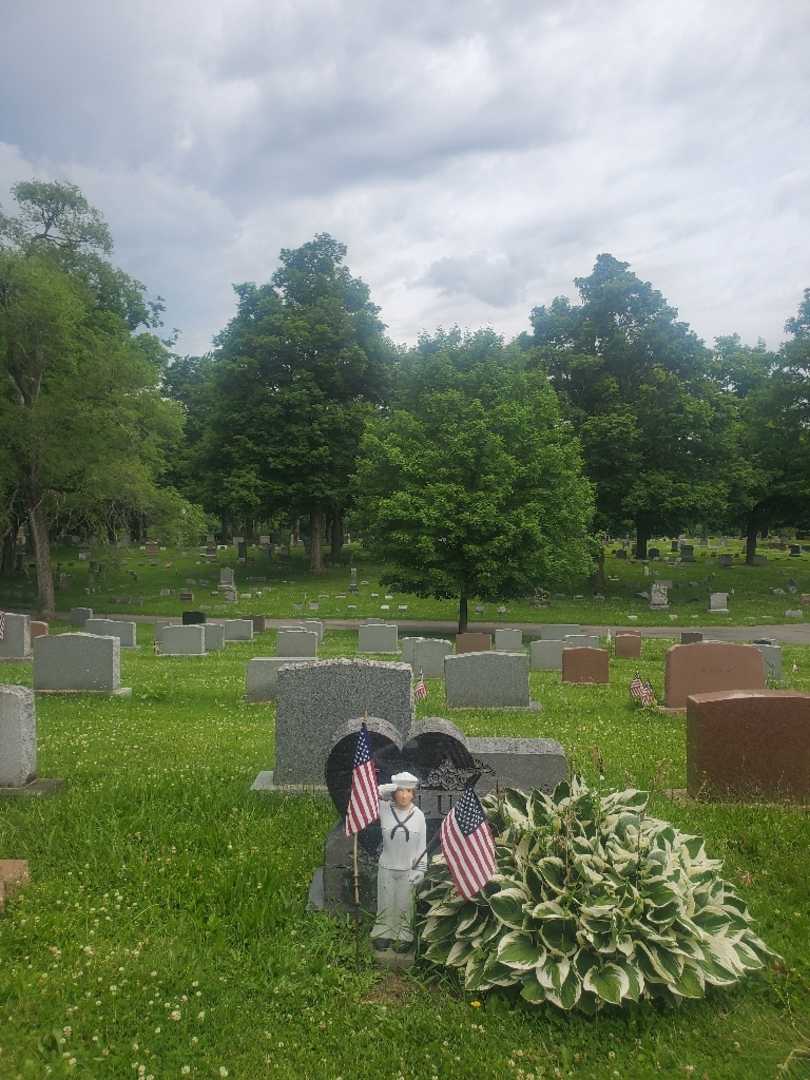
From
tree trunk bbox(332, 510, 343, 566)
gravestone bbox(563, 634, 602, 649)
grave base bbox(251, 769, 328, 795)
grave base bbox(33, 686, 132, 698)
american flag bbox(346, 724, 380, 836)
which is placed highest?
tree trunk bbox(332, 510, 343, 566)

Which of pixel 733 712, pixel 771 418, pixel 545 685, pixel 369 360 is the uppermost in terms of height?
pixel 369 360

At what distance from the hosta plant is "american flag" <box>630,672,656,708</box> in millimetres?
8213

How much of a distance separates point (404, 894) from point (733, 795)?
4.10 m

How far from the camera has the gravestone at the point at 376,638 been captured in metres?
23.6

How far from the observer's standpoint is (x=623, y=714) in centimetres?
1334

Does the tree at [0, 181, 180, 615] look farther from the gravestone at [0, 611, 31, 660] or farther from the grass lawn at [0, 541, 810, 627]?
the gravestone at [0, 611, 31, 660]

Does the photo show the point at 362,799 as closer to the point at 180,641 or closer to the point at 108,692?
the point at 108,692

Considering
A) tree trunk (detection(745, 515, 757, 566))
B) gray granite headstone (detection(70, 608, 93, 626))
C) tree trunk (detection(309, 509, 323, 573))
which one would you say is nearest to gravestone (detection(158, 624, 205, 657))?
gray granite headstone (detection(70, 608, 93, 626))

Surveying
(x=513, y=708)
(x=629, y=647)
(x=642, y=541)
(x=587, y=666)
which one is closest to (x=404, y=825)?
(x=513, y=708)

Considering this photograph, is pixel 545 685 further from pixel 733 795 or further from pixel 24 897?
pixel 24 897

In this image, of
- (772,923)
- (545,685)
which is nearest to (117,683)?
(545,685)

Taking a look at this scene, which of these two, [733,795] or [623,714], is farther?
[623,714]

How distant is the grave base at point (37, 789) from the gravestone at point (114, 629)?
14.1 metres

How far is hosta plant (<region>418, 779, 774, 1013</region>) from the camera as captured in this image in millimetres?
4848
